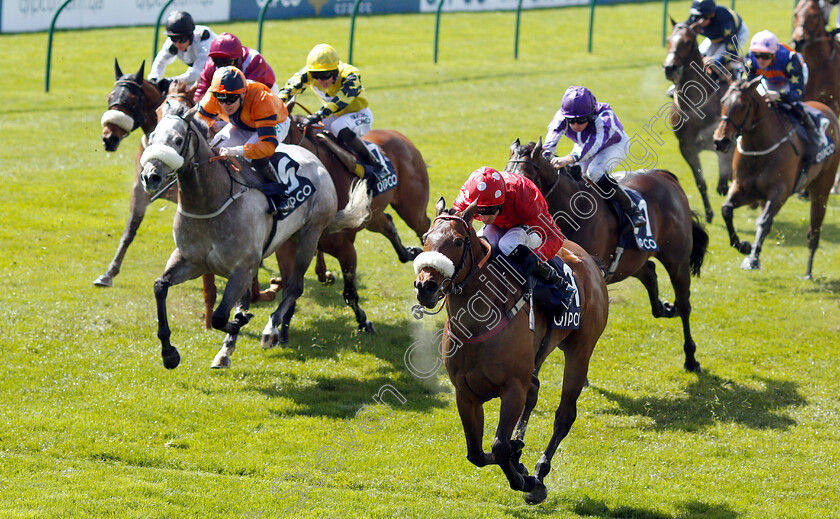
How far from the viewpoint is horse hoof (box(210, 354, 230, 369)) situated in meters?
8.65

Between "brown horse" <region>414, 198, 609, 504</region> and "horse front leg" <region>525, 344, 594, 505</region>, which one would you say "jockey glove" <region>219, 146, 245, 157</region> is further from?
"horse front leg" <region>525, 344, 594, 505</region>

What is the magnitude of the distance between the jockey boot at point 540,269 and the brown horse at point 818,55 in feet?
35.2

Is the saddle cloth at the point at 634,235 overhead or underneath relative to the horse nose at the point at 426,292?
underneath

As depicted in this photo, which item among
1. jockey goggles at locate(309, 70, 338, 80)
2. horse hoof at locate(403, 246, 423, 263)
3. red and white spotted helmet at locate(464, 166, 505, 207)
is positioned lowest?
horse hoof at locate(403, 246, 423, 263)

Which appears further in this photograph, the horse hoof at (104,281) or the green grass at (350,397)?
the horse hoof at (104,281)

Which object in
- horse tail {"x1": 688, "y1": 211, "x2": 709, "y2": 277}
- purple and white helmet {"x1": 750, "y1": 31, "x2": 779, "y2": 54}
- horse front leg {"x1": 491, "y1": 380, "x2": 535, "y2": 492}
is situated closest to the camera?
horse front leg {"x1": 491, "y1": 380, "x2": 535, "y2": 492}

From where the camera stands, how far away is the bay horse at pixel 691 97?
13664mm

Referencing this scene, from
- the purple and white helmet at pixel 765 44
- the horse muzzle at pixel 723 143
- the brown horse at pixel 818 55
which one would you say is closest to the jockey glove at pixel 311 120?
the horse muzzle at pixel 723 143

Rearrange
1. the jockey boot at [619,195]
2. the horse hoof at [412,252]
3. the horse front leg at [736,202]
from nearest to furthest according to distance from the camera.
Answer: the jockey boot at [619,195] → the horse hoof at [412,252] → the horse front leg at [736,202]

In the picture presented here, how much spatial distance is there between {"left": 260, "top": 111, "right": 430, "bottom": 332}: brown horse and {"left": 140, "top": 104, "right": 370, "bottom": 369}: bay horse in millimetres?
1061

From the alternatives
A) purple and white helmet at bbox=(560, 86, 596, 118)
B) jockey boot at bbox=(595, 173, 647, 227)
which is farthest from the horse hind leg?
purple and white helmet at bbox=(560, 86, 596, 118)

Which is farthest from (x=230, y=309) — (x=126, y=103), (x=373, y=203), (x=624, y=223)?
(x=624, y=223)

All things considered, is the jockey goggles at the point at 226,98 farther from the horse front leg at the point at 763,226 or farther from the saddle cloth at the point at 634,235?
the horse front leg at the point at 763,226

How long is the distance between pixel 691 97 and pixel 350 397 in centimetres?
761
